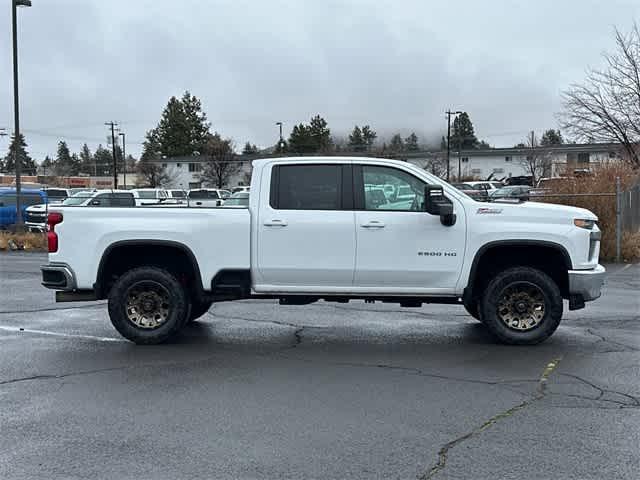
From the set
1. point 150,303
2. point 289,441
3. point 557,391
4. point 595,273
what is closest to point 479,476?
point 289,441

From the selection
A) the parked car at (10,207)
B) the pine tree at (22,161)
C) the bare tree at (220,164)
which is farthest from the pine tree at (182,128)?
the parked car at (10,207)

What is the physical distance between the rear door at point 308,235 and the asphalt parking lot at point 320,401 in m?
0.81

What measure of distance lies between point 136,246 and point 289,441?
382 cm

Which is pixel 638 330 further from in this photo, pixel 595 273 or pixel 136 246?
pixel 136 246

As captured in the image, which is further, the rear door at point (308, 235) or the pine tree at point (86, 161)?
the pine tree at point (86, 161)

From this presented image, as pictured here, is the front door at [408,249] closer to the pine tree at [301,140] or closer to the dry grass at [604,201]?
the dry grass at [604,201]

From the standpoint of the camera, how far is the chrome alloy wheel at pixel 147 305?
317 inches

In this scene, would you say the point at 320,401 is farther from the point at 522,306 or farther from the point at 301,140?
the point at 301,140

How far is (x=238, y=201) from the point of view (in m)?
8.37

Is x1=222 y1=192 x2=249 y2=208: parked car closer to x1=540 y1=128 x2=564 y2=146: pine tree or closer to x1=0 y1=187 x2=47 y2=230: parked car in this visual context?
x1=0 y1=187 x2=47 y2=230: parked car

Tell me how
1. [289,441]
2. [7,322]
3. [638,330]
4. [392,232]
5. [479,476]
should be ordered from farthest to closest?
1. [7,322]
2. [638,330]
3. [392,232]
4. [289,441]
5. [479,476]

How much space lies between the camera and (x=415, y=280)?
25.6 ft

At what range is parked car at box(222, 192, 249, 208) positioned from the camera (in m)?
8.17

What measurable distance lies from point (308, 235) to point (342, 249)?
1.33 ft
